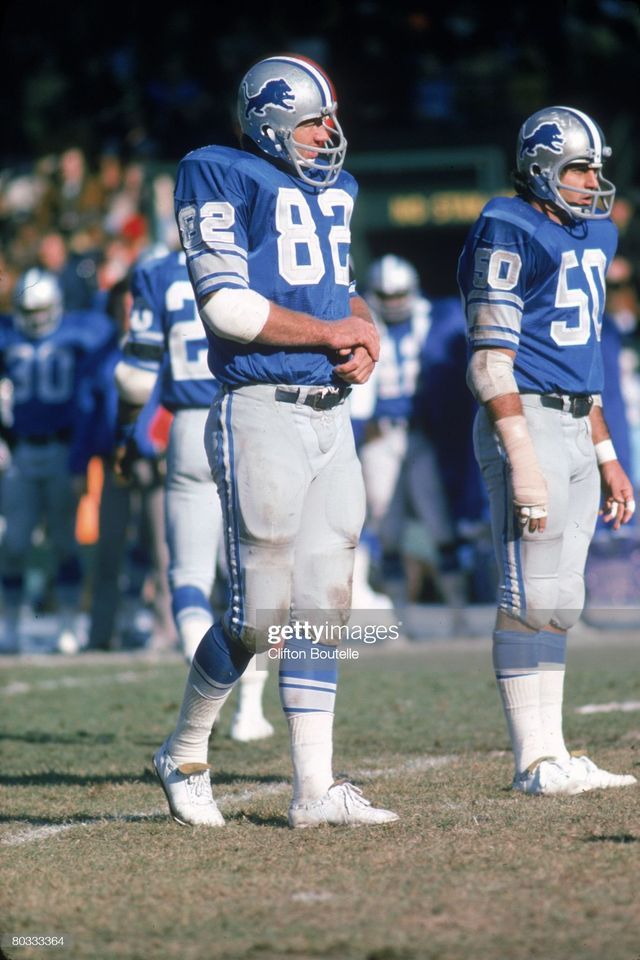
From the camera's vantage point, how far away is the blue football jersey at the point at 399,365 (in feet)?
36.4

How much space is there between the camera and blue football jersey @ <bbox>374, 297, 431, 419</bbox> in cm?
1111

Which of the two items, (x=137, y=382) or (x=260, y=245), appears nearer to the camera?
(x=260, y=245)

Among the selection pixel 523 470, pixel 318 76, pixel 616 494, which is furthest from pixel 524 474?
pixel 318 76

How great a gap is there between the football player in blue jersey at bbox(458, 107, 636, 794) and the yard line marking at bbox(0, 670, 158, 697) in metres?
3.77

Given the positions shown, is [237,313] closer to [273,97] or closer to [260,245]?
[260,245]

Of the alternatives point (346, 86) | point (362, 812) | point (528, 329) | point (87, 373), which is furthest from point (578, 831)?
point (346, 86)

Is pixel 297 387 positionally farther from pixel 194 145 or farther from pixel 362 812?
pixel 194 145

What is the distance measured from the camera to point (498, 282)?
511 centimetres

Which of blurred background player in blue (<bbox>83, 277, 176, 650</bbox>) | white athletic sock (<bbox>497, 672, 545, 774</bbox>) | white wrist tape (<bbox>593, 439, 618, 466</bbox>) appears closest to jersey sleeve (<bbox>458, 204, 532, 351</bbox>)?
white wrist tape (<bbox>593, 439, 618, 466</bbox>)

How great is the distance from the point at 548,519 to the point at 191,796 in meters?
1.29

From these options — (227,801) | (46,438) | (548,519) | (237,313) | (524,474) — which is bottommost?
(227,801)

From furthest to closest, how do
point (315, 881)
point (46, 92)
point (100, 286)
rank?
point (46, 92) → point (100, 286) → point (315, 881)

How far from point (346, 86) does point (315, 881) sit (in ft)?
39.6

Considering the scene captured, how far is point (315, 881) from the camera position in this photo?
13.0 ft
